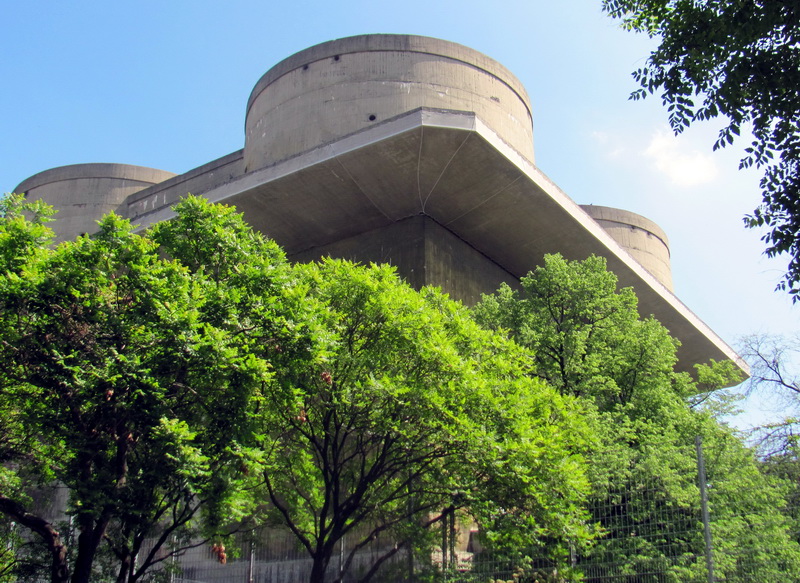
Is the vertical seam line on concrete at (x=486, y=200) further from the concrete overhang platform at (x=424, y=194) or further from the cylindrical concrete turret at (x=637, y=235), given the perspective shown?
the cylindrical concrete turret at (x=637, y=235)

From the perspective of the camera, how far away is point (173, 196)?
38250mm

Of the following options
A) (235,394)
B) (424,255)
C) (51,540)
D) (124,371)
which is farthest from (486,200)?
(51,540)

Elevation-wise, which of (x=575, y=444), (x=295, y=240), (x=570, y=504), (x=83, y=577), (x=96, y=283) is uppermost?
(x=295, y=240)

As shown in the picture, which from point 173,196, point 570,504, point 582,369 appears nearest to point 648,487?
point 570,504

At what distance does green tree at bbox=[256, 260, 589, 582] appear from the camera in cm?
1448

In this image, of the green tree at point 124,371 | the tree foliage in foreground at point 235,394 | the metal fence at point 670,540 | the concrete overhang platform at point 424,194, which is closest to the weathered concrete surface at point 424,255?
the concrete overhang platform at point 424,194

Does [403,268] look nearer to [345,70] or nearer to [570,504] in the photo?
[345,70]

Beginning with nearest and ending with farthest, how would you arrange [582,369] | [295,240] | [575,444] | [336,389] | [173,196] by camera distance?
1. [336,389]
2. [575,444]
3. [582,369]
4. [295,240]
5. [173,196]

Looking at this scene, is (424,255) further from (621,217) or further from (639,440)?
(621,217)

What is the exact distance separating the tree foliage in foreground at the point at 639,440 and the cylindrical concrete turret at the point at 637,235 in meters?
24.3

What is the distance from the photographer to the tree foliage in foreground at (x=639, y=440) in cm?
1259

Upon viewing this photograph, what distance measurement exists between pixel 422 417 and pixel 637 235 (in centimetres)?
3724

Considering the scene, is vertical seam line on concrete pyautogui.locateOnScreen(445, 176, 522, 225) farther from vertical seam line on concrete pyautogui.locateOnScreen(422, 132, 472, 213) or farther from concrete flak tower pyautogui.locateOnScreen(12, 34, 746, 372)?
vertical seam line on concrete pyautogui.locateOnScreen(422, 132, 472, 213)

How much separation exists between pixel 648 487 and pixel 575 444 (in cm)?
167
